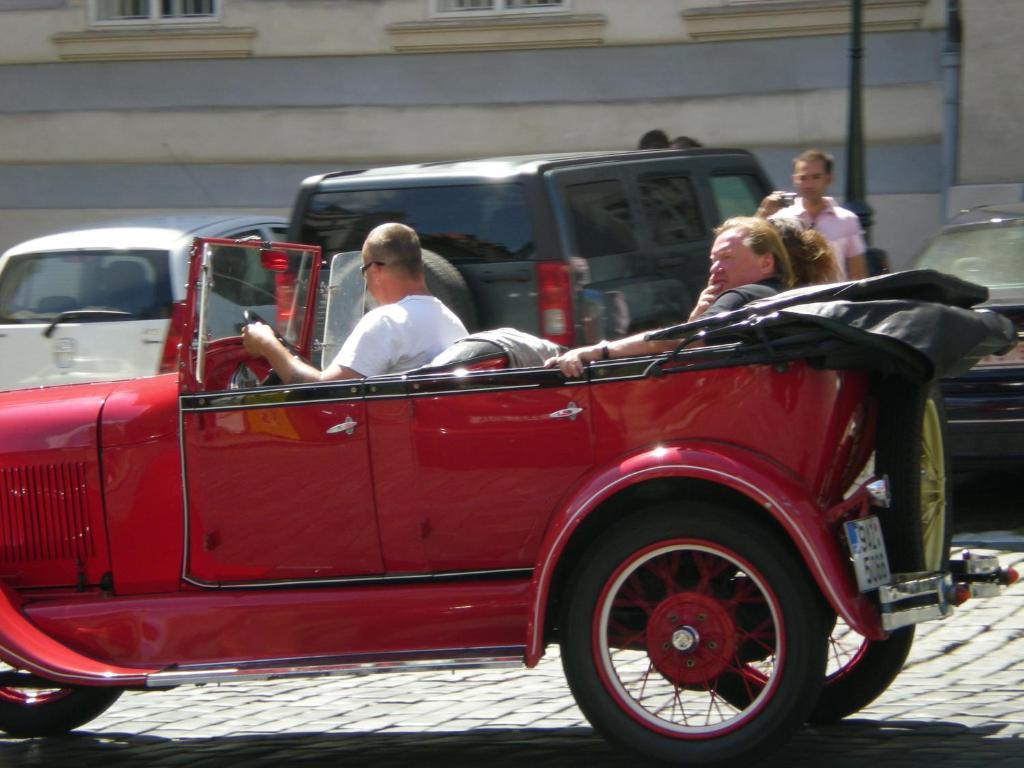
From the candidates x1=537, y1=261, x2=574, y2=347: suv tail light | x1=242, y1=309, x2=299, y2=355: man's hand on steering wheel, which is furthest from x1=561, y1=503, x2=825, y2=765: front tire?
x1=537, y1=261, x2=574, y2=347: suv tail light

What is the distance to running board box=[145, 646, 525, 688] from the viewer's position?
439 cm

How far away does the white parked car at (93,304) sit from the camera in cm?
898

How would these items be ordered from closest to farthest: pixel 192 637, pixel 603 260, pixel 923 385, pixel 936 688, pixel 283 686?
1. pixel 923 385
2. pixel 192 637
3. pixel 936 688
4. pixel 283 686
5. pixel 603 260

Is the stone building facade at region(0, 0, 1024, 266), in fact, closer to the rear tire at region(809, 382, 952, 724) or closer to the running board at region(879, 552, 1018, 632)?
the rear tire at region(809, 382, 952, 724)

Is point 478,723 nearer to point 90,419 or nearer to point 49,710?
point 49,710

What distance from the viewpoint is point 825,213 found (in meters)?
8.66

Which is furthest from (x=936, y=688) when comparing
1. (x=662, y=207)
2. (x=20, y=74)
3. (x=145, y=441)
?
(x=20, y=74)

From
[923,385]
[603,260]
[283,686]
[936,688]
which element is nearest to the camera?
[923,385]

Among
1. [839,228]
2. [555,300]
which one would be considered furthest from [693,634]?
[839,228]

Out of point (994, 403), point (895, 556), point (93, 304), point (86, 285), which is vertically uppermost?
point (86, 285)

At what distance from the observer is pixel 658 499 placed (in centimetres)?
449

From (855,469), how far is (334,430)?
1.51 m

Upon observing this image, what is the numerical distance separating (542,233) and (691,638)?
3.45m

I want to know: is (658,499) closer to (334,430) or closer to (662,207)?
(334,430)
